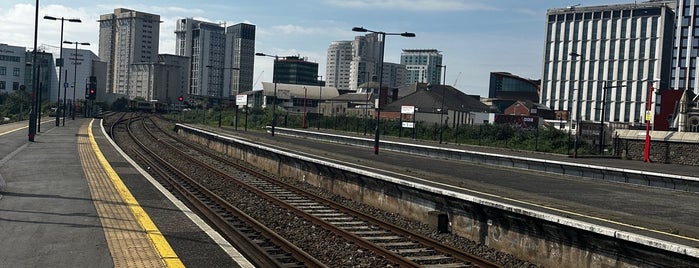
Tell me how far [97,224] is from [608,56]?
5639 inches

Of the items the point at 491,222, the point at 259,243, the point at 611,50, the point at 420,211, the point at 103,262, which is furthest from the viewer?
the point at 611,50

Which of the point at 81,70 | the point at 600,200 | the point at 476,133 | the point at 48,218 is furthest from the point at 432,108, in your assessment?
the point at 81,70

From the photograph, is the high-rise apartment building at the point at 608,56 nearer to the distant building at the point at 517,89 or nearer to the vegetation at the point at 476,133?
the distant building at the point at 517,89

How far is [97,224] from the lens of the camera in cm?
1264

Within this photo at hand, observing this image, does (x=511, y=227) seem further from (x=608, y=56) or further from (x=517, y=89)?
(x=517, y=89)

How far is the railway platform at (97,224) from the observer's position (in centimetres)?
1010

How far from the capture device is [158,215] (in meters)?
14.1

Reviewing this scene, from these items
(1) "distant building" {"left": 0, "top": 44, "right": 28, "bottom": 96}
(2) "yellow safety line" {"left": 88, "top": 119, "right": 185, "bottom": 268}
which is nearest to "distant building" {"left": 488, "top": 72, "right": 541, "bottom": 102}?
(1) "distant building" {"left": 0, "top": 44, "right": 28, "bottom": 96}

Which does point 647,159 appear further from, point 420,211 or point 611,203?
point 420,211

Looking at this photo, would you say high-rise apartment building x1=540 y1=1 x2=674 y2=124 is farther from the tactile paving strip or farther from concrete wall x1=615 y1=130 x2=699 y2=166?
the tactile paving strip

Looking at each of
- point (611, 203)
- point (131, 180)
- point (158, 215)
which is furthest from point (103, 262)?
point (611, 203)

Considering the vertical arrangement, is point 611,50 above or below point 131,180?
above

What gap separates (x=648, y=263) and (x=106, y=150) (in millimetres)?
28863

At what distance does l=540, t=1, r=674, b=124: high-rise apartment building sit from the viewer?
429 ft
